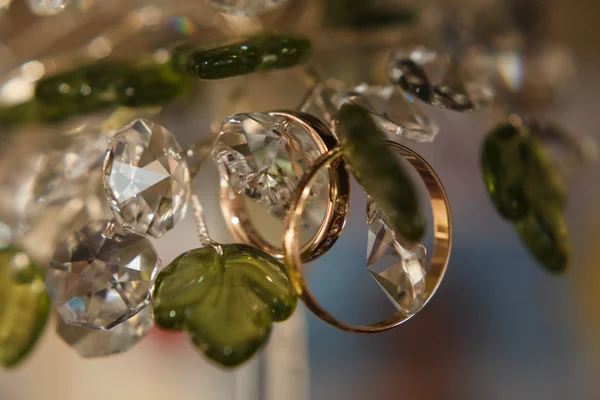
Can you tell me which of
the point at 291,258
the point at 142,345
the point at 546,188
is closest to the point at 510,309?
the point at 142,345

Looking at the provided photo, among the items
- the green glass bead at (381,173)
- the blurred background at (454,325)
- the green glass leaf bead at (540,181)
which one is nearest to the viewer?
the green glass bead at (381,173)

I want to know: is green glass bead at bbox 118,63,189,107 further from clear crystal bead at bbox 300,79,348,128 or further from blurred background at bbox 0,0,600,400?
blurred background at bbox 0,0,600,400

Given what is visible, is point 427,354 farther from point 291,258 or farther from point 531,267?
point 291,258

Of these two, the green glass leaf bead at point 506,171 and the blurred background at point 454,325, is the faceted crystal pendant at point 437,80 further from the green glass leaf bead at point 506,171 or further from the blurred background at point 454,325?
the blurred background at point 454,325

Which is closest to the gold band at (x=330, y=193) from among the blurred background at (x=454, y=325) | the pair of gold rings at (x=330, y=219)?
the pair of gold rings at (x=330, y=219)

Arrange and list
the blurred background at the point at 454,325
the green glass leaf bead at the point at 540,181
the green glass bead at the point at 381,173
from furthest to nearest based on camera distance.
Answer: the blurred background at the point at 454,325 < the green glass leaf bead at the point at 540,181 < the green glass bead at the point at 381,173

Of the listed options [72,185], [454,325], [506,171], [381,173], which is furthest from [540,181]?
[454,325]

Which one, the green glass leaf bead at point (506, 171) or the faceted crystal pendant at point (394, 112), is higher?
the faceted crystal pendant at point (394, 112)
